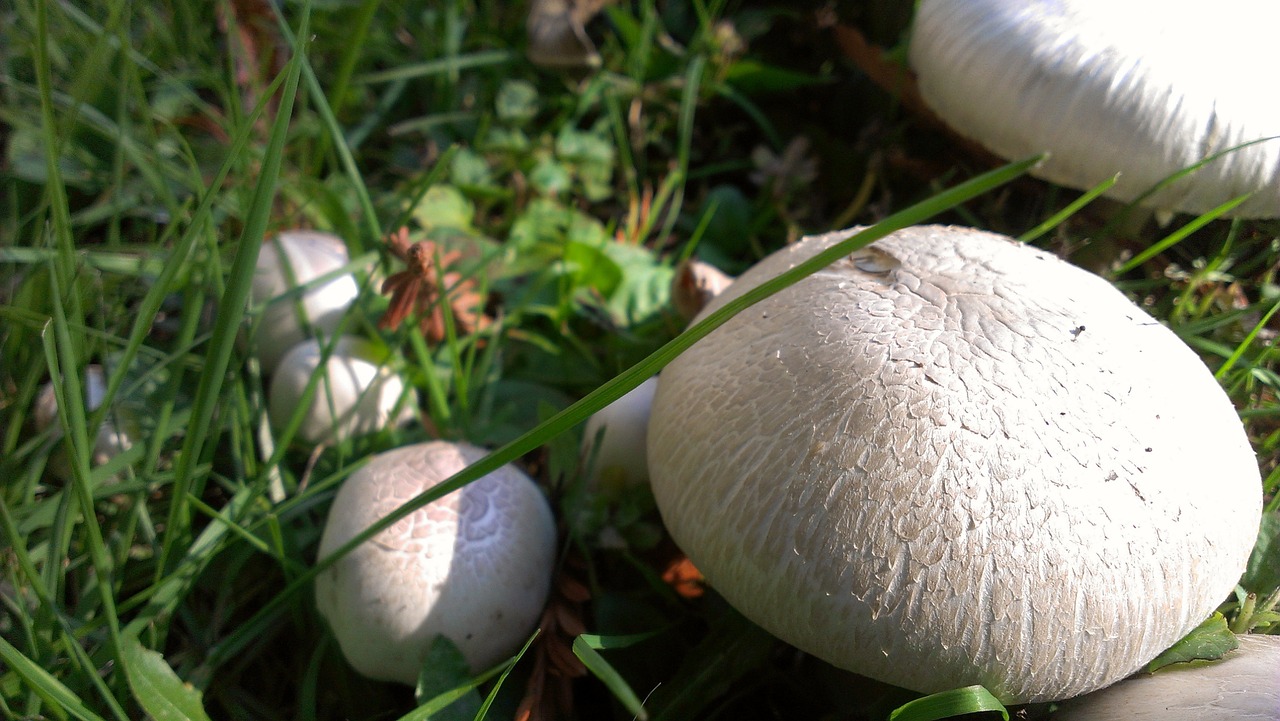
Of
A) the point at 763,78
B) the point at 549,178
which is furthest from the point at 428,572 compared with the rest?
the point at 763,78

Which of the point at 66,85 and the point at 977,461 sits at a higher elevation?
the point at 66,85

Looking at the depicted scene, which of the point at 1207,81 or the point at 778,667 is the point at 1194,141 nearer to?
the point at 1207,81

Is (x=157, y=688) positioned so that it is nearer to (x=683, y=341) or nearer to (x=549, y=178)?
(x=683, y=341)

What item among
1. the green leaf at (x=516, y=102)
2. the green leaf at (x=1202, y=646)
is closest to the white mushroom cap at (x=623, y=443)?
the green leaf at (x=1202, y=646)

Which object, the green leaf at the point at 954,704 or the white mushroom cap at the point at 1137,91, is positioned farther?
the white mushroom cap at the point at 1137,91

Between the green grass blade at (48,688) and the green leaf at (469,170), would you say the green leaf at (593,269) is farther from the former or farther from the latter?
the green grass blade at (48,688)

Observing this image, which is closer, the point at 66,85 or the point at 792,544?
the point at 792,544

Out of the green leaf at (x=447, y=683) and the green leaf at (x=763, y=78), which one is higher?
the green leaf at (x=763, y=78)

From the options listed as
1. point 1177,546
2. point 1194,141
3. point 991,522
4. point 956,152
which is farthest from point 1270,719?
point 956,152
